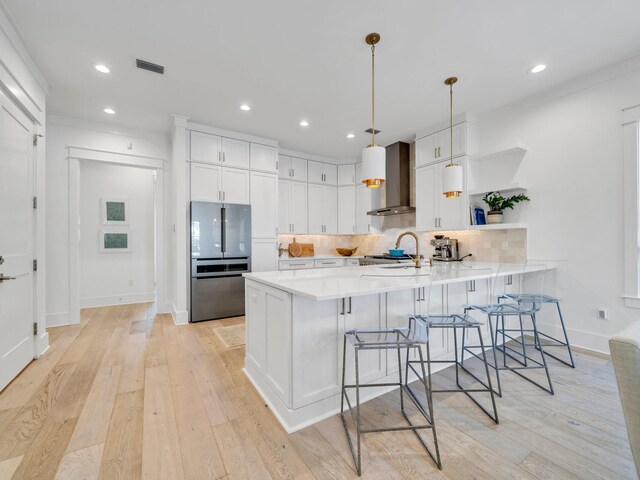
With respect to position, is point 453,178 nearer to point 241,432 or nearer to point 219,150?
point 241,432

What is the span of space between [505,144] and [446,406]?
324 centimetres

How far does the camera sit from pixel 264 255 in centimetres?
474

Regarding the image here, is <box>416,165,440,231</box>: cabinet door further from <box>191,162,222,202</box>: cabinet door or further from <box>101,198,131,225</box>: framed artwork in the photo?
<box>101,198,131,225</box>: framed artwork

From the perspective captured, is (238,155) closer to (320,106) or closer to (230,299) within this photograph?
(320,106)

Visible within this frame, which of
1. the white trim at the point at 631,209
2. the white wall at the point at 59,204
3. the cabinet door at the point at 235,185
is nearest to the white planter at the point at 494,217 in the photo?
the white trim at the point at 631,209

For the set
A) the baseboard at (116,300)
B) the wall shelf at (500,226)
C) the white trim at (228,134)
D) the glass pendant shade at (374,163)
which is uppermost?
the white trim at (228,134)

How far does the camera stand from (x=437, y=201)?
13.7ft

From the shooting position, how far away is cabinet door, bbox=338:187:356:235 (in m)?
5.81

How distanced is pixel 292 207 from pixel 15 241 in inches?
143

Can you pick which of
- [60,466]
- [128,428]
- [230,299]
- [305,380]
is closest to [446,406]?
[305,380]

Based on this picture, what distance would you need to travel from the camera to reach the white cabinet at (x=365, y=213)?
5527mm

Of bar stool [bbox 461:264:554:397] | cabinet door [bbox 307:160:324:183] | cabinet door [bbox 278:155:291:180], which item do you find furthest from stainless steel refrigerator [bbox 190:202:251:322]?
bar stool [bbox 461:264:554:397]

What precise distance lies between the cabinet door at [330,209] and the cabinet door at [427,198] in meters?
1.81

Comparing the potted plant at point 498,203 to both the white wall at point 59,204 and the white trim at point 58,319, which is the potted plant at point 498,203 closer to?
the white wall at point 59,204
